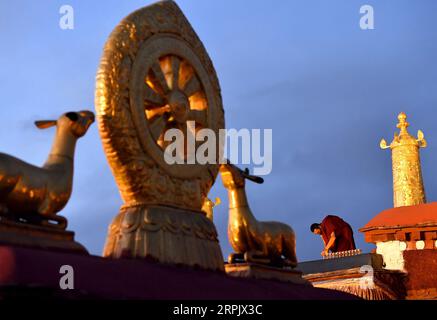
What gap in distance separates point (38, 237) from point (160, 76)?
6.39 feet

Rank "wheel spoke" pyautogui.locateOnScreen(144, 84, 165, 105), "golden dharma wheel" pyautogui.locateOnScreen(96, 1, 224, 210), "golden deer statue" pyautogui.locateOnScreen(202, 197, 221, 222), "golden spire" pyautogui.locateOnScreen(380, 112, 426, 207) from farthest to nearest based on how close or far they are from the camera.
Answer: "golden spire" pyautogui.locateOnScreen(380, 112, 426, 207) → "golden deer statue" pyautogui.locateOnScreen(202, 197, 221, 222) → "wheel spoke" pyautogui.locateOnScreen(144, 84, 165, 105) → "golden dharma wheel" pyautogui.locateOnScreen(96, 1, 224, 210)

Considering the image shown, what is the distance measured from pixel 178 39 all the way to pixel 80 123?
1556 mm

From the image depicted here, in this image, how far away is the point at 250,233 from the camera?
237 inches

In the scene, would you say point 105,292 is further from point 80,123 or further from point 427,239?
point 427,239

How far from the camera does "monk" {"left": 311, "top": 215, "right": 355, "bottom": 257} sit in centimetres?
1289

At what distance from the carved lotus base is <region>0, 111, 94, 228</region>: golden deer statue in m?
0.66

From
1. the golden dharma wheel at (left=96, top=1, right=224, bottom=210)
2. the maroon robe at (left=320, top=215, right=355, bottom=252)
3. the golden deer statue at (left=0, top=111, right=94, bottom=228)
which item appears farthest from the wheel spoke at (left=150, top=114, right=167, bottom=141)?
the maroon robe at (left=320, top=215, right=355, bottom=252)

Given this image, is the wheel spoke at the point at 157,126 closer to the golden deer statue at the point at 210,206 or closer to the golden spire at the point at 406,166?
the golden deer statue at the point at 210,206

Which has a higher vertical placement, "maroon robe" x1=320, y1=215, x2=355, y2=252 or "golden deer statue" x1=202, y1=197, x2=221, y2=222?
"maroon robe" x1=320, y1=215, x2=355, y2=252

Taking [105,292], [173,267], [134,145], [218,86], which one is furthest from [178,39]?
[105,292]

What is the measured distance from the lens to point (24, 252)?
11.4 feet

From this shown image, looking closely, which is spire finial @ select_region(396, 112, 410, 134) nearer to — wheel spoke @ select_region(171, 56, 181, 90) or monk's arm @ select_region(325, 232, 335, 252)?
monk's arm @ select_region(325, 232, 335, 252)

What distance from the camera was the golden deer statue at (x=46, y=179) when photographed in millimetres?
4012

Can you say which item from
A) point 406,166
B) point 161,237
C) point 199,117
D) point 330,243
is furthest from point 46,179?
point 406,166
